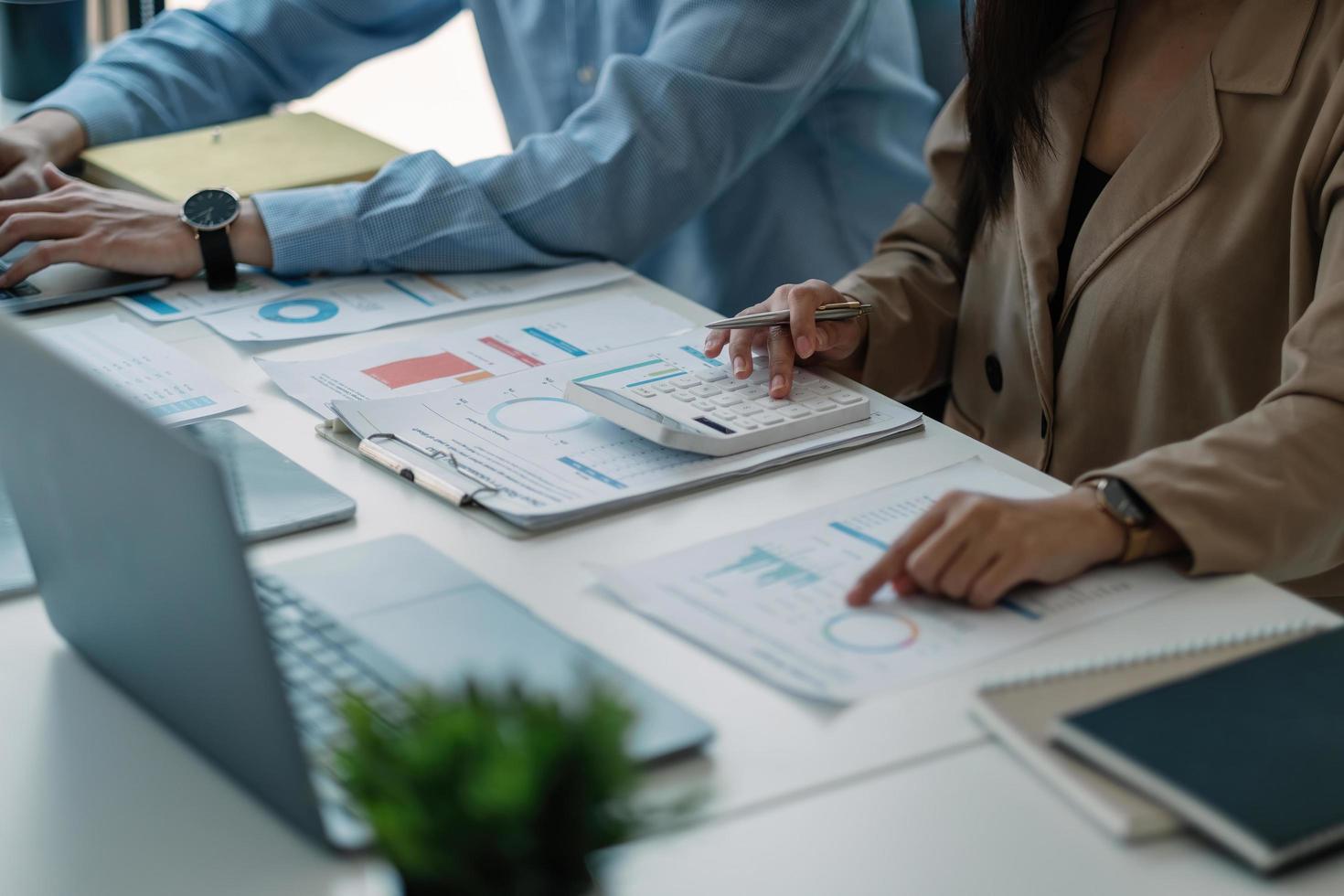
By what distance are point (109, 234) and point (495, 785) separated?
113cm

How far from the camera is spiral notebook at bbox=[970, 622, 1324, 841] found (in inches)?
27.0

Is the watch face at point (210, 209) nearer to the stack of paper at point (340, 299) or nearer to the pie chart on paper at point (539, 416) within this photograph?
the stack of paper at point (340, 299)

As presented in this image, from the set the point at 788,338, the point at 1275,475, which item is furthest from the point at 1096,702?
the point at 788,338

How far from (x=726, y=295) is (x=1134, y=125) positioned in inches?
28.3

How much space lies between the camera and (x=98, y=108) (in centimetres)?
180

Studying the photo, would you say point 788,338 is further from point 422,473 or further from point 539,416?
point 422,473

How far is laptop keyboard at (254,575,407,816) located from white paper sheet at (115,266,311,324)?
584 millimetres

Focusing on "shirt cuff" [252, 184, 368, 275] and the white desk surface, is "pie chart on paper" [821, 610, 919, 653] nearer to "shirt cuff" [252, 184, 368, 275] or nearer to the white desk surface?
the white desk surface

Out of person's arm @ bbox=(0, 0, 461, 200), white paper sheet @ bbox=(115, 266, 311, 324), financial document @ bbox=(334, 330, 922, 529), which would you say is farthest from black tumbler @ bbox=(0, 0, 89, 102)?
financial document @ bbox=(334, 330, 922, 529)

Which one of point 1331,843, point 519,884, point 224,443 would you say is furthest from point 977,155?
point 519,884

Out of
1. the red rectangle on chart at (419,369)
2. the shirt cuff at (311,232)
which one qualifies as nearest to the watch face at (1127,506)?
the red rectangle on chart at (419,369)

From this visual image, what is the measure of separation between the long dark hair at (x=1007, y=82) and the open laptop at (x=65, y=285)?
83cm

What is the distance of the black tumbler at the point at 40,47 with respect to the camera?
205cm

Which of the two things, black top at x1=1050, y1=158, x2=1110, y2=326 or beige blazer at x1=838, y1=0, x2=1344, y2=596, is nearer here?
beige blazer at x1=838, y1=0, x2=1344, y2=596
